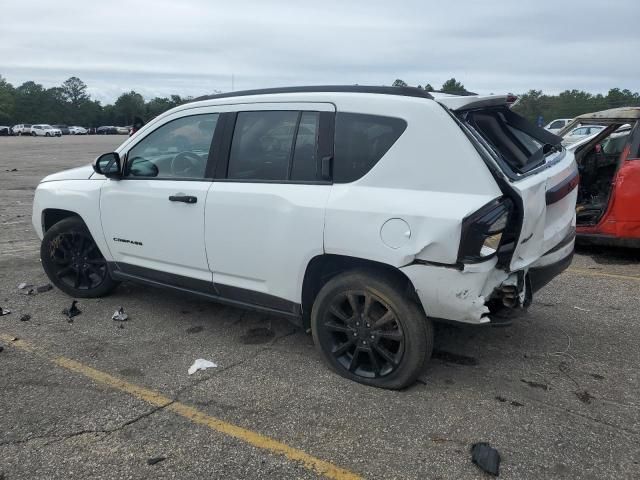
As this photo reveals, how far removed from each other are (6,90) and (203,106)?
11722 centimetres

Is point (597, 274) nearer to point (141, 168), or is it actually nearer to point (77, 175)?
point (141, 168)

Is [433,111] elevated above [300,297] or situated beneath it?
elevated above

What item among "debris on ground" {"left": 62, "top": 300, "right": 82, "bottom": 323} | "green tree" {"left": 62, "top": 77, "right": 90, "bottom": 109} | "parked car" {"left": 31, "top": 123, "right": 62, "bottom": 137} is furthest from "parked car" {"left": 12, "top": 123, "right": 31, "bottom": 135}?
"debris on ground" {"left": 62, "top": 300, "right": 82, "bottom": 323}

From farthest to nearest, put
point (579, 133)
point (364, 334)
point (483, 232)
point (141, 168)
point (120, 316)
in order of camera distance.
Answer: point (579, 133) < point (120, 316) < point (141, 168) < point (364, 334) < point (483, 232)

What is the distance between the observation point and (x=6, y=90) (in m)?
103

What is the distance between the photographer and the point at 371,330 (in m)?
3.41

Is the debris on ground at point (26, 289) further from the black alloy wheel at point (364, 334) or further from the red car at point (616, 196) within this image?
the red car at point (616, 196)

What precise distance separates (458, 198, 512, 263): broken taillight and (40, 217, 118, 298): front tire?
3421 millimetres

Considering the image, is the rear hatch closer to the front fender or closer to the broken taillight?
the broken taillight

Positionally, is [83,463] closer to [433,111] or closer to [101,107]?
[433,111]

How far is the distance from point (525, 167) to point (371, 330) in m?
1.42

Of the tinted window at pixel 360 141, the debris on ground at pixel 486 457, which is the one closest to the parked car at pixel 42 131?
the tinted window at pixel 360 141

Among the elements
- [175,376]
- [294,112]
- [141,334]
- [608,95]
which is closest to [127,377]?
[175,376]

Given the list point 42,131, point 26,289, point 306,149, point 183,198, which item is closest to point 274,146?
point 306,149
